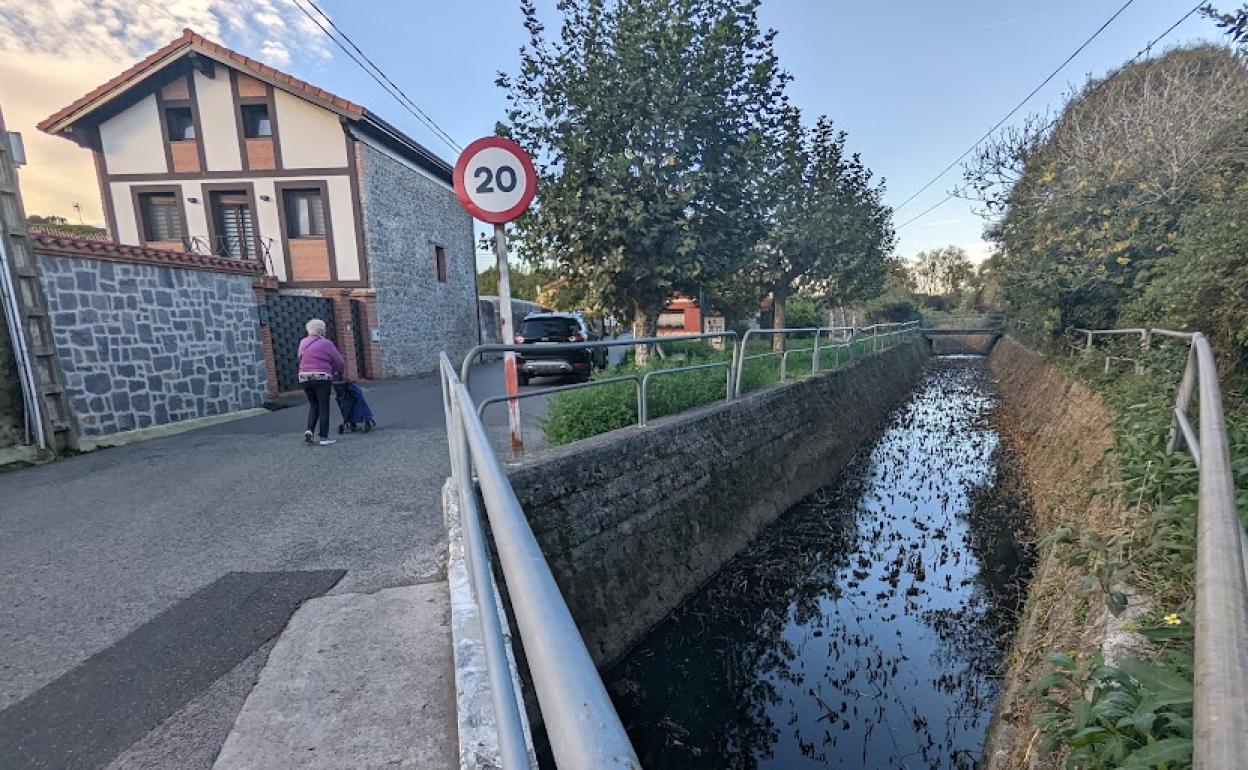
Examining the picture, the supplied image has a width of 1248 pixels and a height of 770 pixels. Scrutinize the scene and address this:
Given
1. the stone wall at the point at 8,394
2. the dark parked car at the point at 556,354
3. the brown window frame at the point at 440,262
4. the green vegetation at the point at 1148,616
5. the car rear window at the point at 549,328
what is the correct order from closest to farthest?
1. the green vegetation at the point at 1148,616
2. the stone wall at the point at 8,394
3. the dark parked car at the point at 556,354
4. the car rear window at the point at 549,328
5. the brown window frame at the point at 440,262

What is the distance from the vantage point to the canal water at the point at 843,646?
3.56m

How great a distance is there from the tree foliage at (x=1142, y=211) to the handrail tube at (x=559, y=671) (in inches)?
236

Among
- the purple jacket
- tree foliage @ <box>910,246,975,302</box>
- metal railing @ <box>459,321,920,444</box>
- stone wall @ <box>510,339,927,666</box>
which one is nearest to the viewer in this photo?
metal railing @ <box>459,321,920,444</box>

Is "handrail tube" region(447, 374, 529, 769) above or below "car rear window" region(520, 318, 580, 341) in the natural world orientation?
below

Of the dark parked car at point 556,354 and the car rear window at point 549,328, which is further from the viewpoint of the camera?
the car rear window at point 549,328

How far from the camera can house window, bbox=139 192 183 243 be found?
13445mm

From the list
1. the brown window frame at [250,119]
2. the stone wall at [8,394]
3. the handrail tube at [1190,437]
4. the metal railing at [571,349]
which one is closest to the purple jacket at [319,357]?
the metal railing at [571,349]

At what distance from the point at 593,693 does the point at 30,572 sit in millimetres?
4557

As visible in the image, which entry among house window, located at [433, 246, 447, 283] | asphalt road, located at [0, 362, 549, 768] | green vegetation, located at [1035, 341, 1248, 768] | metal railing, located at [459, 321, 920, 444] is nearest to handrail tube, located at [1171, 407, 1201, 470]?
green vegetation, located at [1035, 341, 1248, 768]

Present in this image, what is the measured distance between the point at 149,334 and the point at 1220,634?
9.88m

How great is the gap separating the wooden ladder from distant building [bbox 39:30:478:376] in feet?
21.5

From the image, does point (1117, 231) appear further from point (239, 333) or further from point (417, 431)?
point (239, 333)

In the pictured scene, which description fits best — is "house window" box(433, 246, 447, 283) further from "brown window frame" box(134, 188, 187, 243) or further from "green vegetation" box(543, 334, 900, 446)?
"green vegetation" box(543, 334, 900, 446)

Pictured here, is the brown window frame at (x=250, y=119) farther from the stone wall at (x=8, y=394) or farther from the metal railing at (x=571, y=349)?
the metal railing at (x=571, y=349)
